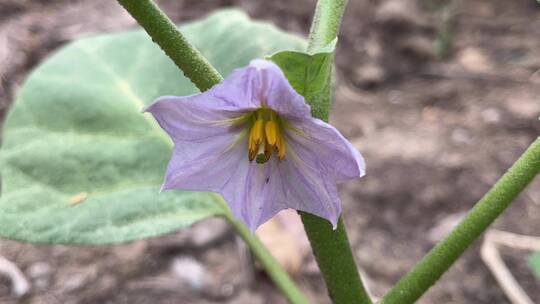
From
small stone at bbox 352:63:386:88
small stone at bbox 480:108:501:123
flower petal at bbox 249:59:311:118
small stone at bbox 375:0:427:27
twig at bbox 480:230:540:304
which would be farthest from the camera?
small stone at bbox 375:0:427:27

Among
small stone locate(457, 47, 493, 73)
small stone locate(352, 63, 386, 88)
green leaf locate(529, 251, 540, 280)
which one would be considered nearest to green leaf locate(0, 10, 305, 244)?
green leaf locate(529, 251, 540, 280)

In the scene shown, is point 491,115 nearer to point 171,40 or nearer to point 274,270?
point 274,270

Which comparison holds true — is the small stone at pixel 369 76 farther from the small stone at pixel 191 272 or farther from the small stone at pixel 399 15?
the small stone at pixel 191 272

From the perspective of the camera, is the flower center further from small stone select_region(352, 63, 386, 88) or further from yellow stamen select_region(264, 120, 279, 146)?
small stone select_region(352, 63, 386, 88)

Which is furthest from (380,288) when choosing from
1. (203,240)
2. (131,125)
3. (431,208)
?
(131,125)

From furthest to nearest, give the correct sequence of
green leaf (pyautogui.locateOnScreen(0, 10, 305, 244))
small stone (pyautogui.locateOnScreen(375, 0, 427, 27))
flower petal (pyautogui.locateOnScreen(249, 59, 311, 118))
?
1. small stone (pyautogui.locateOnScreen(375, 0, 427, 27))
2. green leaf (pyautogui.locateOnScreen(0, 10, 305, 244))
3. flower petal (pyautogui.locateOnScreen(249, 59, 311, 118))

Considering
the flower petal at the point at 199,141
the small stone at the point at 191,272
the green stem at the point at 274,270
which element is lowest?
the small stone at the point at 191,272

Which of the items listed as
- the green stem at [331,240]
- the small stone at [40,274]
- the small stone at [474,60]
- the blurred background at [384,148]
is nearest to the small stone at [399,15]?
the blurred background at [384,148]
